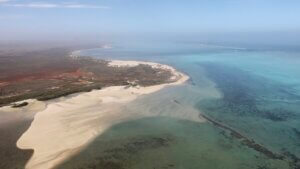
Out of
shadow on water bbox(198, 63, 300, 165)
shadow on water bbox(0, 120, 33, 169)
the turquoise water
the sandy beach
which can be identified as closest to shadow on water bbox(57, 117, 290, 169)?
the turquoise water

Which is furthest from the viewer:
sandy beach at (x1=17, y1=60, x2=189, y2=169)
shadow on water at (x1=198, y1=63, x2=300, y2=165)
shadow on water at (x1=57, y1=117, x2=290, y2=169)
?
shadow on water at (x1=198, y1=63, x2=300, y2=165)

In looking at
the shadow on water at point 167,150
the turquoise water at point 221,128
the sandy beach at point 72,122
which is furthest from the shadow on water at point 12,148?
the turquoise water at point 221,128

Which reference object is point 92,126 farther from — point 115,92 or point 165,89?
point 165,89

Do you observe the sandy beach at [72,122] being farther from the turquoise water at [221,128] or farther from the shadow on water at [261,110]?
the shadow on water at [261,110]

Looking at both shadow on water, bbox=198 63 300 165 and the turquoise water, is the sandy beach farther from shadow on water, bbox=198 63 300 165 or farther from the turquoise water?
shadow on water, bbox=198 63 300 165

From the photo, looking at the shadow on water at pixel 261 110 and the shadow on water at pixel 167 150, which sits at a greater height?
the shadow on water at pixel 261 110

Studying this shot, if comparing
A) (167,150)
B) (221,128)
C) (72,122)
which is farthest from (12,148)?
(221,128)
